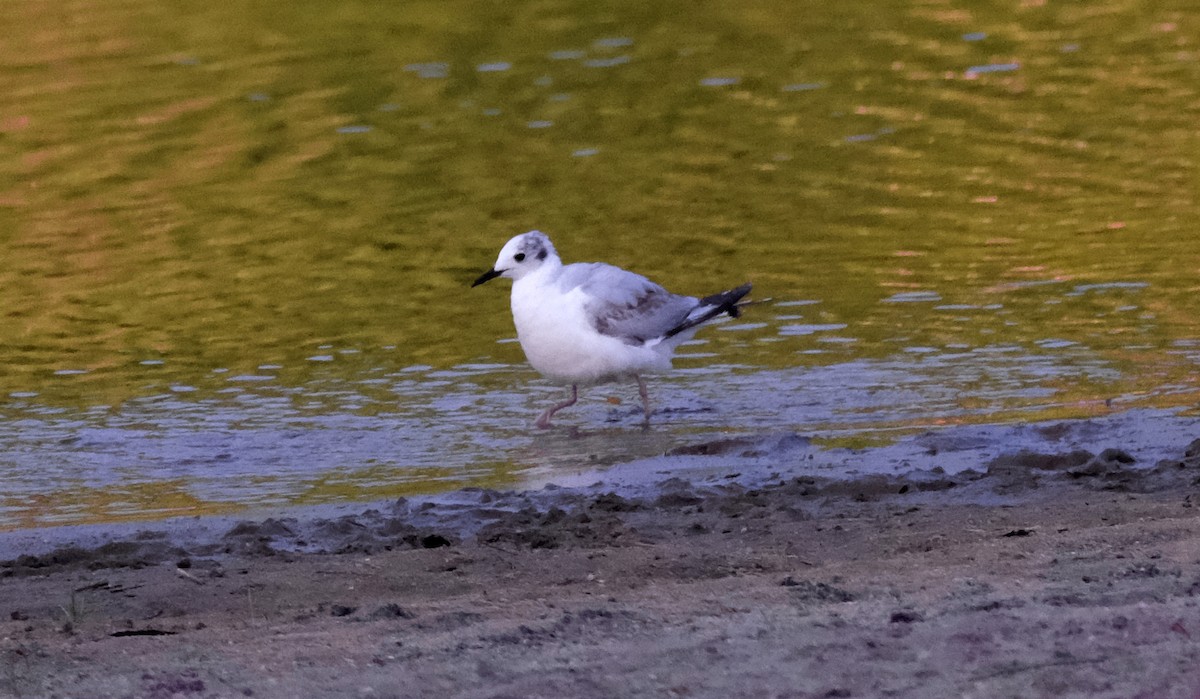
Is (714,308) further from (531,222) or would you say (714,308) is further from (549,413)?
(531,222)

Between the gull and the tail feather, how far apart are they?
0.01 meters

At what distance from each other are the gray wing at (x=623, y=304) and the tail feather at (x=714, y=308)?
0.15 ft

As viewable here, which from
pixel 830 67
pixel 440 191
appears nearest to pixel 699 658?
pixel 440 191

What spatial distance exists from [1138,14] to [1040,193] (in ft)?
29.4

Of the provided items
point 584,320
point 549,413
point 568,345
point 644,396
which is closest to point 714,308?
→ point 644,396

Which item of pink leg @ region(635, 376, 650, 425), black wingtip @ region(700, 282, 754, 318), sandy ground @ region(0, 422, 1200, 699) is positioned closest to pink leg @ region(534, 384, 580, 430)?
pink leg @ region(635, 376, 650, 425)

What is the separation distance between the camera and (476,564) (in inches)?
235

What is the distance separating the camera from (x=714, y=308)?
31.7 feet

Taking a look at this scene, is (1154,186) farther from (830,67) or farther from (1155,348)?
(830,67)

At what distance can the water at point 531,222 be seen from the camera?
8.73m

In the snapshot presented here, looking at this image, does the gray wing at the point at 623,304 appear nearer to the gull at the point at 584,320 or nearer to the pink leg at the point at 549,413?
the gull at the point at 584,320

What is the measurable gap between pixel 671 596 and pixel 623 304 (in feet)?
14.1

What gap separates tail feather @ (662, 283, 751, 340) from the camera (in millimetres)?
9555

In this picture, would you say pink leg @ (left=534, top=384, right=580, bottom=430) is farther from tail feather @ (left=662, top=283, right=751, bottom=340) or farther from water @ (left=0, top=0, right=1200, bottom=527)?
tail feather @ (left=662, top=283, right=751, bottom=340)
